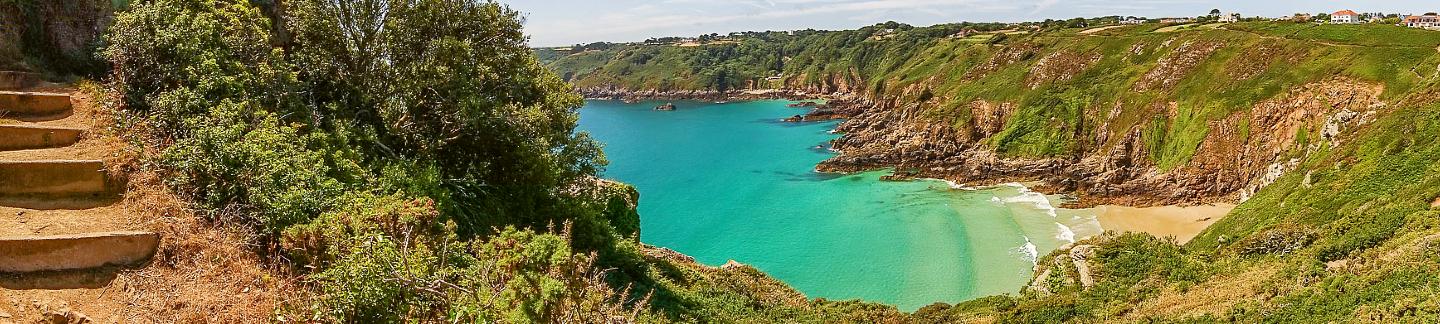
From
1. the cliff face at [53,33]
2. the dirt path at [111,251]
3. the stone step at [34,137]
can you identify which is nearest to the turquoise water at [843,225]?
the dirt path at [111,251]

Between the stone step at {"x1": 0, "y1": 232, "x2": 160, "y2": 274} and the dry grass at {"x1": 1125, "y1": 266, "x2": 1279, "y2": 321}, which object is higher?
the stone step at {"x1": 0, "y1": 232, "x2": 160, "y2": 274}

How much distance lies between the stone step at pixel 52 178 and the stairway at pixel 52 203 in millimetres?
11

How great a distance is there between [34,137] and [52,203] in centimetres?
181

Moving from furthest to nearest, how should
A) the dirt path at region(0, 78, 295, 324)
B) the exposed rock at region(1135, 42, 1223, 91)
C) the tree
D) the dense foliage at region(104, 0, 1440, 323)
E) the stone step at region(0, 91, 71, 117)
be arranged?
the exposed rock at region(1135, 42, 1223, 91), the tree, the stone step at region(0, 91, 71, 117), the dense foliage at region(104, 0, 1440, 323), the dirt path at region(0, 78, 295, 324)

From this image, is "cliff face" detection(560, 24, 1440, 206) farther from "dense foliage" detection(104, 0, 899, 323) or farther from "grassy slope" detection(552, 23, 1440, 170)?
"dense foliage" detection(104, 0, 899, 323)

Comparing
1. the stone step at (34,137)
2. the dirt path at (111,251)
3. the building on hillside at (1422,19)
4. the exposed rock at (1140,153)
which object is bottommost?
the exposed rock at (1140,153)

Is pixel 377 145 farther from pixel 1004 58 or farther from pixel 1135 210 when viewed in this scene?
pixel 1004 58

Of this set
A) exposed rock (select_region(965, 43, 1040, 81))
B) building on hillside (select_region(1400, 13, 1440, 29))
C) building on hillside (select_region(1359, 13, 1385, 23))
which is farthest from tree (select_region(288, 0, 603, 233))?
building on hillside (select_region(1400, 13, 1440, 29))

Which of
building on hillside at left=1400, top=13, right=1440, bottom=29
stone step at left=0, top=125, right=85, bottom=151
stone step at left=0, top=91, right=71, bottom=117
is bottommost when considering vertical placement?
stone step at left=0, top=125, right=85, bottom=151

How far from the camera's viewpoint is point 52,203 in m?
10.7

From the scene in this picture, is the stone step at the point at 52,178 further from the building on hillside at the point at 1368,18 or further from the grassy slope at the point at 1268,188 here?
the building on hillside at the point at 1368,18

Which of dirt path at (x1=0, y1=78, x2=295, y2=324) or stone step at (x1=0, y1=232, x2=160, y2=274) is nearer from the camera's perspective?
dirt path at (x1=0, y1=78, x2=295, y2=324)

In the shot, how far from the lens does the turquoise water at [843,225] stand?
35750mm

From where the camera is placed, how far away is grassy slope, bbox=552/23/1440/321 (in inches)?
693
